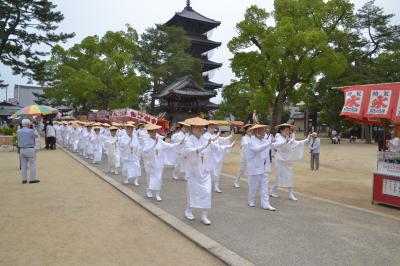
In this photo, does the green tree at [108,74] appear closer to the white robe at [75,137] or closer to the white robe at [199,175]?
the white robe at [75,137]

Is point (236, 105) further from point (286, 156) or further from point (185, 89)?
point (286, 156)

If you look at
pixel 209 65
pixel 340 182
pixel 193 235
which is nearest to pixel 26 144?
pixel 193 235

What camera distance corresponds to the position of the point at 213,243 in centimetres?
475

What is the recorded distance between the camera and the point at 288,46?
2648 cm

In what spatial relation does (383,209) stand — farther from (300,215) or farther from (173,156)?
(173,156)

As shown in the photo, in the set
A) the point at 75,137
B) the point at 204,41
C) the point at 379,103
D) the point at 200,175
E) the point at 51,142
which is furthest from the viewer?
the point at 204,41

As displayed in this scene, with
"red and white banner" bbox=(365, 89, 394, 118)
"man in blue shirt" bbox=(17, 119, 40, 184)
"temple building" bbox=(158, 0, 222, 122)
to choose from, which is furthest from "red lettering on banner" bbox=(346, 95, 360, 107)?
"temple building" bbox=(158, 0, 222, 122)

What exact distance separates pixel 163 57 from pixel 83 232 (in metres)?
36.1

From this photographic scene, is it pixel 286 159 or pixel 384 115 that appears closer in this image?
pixel 384 115

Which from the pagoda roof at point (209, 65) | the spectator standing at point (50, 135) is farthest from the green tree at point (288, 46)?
the pagoda roof at point (209, 65)

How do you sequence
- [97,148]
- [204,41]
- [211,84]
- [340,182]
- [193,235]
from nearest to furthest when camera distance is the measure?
1. [193,235]
2. [340,182]
3. [97,148]
4. [204,41]
5. [211,84]

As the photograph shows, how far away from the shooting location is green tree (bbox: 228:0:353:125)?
26.5 metres

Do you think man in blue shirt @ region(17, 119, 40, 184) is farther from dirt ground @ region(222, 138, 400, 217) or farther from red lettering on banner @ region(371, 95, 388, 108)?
red lettering on banner @ region(371, 95, 388, 108)

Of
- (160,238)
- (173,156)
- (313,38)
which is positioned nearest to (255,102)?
(313,38)
